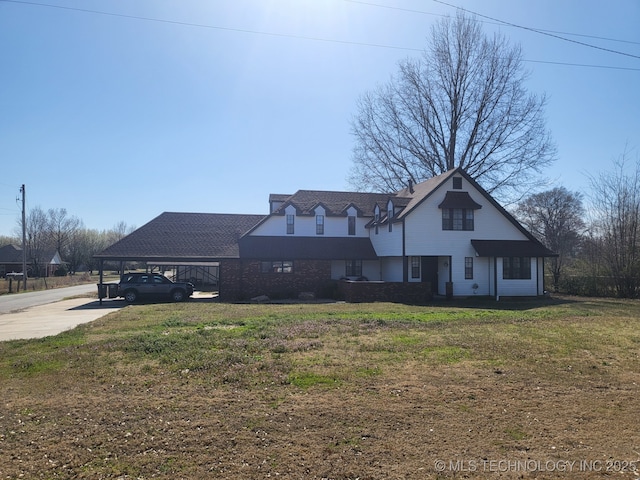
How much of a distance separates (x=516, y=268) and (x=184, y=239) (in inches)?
855

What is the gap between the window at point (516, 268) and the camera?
2877cm

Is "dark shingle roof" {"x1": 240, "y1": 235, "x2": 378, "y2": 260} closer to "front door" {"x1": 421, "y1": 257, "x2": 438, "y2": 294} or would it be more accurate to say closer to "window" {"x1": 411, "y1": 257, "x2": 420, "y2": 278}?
"window" {"x1": 411, "y1": 257, "x2": 420, "y2": 278}

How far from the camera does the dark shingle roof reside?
98.7 feet

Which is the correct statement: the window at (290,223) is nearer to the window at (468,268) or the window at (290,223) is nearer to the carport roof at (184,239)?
the carport roof at (184,239)

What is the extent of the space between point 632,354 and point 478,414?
20.0 ft

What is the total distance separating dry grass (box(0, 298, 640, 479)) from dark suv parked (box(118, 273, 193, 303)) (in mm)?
15114

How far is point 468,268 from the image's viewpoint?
2877 centimetres

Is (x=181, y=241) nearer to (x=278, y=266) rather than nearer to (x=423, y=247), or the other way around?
(x=278, y=266)

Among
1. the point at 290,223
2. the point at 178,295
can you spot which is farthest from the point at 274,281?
the point at 178,295

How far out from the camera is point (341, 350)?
10.3m

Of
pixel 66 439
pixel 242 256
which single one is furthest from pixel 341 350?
pixel 242 256

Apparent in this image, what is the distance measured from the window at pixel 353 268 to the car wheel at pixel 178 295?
36.5 ft

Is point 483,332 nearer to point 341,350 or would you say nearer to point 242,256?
point 341,350

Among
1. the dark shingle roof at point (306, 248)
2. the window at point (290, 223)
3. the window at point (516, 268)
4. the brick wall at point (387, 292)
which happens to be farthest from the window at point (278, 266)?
the window at point (516, 268)
